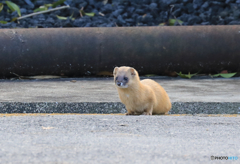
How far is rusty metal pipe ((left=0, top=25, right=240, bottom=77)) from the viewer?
20.0 feet

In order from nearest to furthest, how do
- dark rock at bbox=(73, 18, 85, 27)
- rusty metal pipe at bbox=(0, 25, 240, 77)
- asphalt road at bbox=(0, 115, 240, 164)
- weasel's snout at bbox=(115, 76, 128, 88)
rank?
1. asphalt road at bbox=(0, 115, 240, 164)
2. weasel's snout at bbox=(115, 76, 128, 88)
3. rusty metal pipe at bbox=(0, 25, 240, 77)
4. dark rock at bbox=(73, 18, 85, 27)

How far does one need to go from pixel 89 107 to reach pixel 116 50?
2.16 meters

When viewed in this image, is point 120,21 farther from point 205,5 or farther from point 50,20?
point 205,5

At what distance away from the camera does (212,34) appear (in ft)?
20.5

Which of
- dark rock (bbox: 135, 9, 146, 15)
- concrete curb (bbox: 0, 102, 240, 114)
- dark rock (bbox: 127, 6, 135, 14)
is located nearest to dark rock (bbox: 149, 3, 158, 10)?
dark rock (bbox: 135, 9, 146, 15)

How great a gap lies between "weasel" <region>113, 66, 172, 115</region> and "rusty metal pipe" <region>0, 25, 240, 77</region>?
2212 millimetres

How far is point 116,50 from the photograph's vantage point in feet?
20.0

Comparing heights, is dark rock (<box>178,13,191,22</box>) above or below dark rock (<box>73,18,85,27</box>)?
above

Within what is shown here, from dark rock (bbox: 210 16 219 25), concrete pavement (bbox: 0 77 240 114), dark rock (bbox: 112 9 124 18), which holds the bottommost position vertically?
concrete pavement (bbox: 0 77 240 114)

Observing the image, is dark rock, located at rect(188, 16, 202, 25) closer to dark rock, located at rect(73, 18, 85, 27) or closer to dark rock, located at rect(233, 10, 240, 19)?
dark rock, located at rect(233, 10, 240, 19)

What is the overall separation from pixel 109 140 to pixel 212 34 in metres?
4.05

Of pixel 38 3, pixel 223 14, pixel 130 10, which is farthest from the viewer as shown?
pixel 38 3

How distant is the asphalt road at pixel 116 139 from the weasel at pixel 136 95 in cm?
35

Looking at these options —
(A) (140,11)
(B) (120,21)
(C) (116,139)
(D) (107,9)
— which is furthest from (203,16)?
(C) (116,139)
